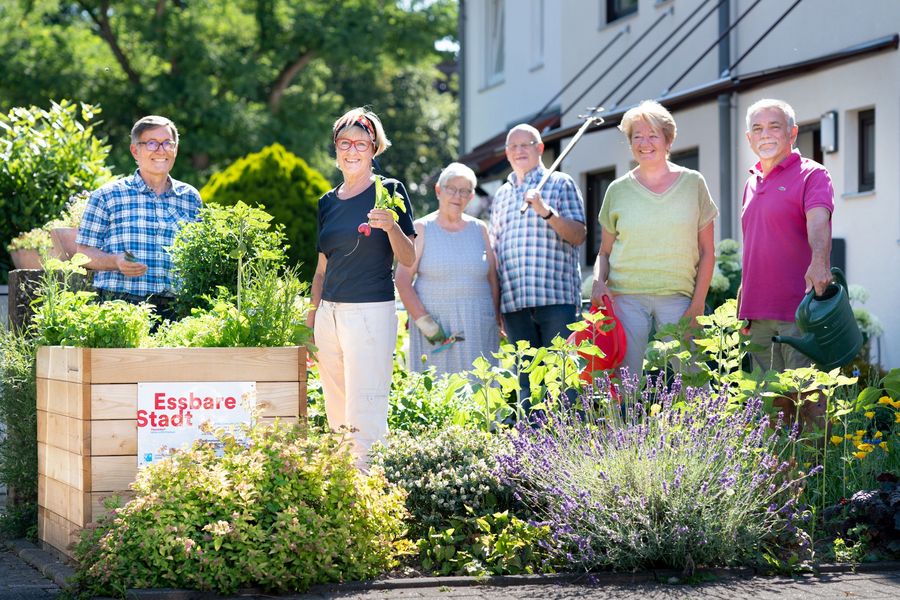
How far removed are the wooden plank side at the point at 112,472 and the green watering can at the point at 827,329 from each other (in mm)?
3000

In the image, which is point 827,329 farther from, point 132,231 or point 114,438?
point 132,231

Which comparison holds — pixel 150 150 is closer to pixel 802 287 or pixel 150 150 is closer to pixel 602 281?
pixel 602 281

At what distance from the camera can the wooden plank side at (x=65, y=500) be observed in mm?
5458

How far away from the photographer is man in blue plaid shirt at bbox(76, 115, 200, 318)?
Result: 265 inches

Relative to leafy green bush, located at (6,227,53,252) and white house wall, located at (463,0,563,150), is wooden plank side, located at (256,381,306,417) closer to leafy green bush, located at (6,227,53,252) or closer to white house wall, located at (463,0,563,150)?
leafy green bush, located at (6,227,53,252)

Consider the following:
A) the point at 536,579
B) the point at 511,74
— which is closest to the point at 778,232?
the point at 536,579

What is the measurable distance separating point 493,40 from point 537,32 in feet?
8.76

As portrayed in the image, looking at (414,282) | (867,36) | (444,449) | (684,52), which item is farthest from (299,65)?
(444,449)

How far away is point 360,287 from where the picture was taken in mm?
6086

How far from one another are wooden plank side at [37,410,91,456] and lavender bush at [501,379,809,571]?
5.64 feet

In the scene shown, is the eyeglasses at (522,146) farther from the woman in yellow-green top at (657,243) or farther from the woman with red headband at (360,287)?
the woman with red headband at (360,287)

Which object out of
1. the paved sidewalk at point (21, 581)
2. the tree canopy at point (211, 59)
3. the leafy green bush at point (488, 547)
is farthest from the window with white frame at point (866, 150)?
the tree canopy at point (211, 59)

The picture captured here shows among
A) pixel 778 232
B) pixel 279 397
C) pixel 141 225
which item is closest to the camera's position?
pixel 279 397

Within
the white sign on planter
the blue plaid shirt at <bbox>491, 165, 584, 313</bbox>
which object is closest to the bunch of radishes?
the white sign on planter
